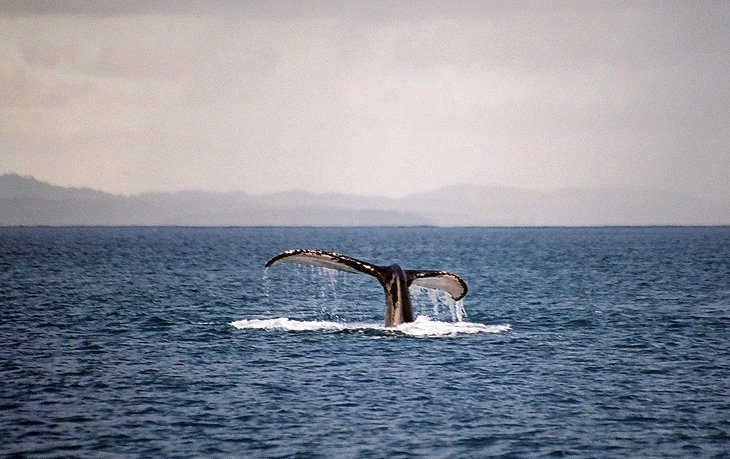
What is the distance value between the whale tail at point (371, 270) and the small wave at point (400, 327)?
3.37 metres

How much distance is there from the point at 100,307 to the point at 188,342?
50.2ft

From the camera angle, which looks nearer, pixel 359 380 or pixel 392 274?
pixel 359 380

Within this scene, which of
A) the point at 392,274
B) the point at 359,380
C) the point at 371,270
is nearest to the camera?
the point at 359,380

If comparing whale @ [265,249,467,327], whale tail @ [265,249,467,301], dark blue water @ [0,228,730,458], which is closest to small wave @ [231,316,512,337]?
dark blue water @ [0,228,730,458]

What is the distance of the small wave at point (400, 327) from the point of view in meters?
35.3

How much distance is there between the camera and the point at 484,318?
42.6m

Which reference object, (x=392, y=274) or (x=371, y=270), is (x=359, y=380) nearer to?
(x=371, y=270)

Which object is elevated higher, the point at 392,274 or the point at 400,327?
the point at 392,274

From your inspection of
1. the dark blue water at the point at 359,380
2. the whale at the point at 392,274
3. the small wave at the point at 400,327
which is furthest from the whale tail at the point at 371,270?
the small wave at the point at 400,327

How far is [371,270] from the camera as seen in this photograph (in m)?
30.6

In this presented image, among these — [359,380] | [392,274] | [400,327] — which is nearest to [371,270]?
[392,274]

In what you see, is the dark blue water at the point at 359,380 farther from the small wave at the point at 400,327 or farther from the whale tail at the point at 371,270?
the whale tail at the point at 371,270

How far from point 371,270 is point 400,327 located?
583 cm

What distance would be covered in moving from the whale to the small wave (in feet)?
3.68
